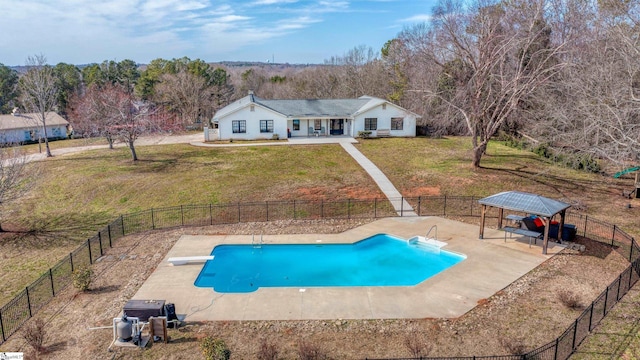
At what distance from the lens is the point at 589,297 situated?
1512 cm

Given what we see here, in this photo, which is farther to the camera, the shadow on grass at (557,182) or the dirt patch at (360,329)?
the shadow on grass at (557,182)

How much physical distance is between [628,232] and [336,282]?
582 inches

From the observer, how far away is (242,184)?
3038 centimetres

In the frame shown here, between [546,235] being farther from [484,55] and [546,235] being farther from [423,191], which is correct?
[484,55]

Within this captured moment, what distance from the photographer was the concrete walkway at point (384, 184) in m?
25.6

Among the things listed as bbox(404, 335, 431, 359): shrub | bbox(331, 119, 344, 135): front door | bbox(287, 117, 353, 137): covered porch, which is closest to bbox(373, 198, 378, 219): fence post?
bbox(404, 335, 431, 359): shrub

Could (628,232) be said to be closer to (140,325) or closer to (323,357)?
(323,357)

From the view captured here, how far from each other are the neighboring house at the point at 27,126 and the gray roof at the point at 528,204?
55.4 m

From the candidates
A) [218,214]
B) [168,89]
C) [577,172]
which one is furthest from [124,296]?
[168,89]

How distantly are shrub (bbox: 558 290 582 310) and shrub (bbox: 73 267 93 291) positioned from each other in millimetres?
16468

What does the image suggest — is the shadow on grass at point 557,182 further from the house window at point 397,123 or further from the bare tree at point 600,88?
the house window at point 397,123

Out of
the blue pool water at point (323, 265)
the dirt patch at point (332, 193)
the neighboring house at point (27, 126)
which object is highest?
the neighboring house at point (27, 126)

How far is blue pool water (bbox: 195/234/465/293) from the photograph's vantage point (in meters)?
17.9

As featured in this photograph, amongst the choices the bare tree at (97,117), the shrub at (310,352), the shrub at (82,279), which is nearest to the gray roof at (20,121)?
the bare tree at (97,117)
